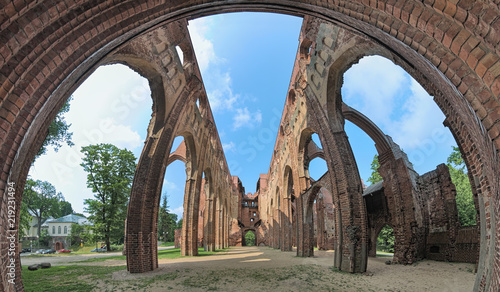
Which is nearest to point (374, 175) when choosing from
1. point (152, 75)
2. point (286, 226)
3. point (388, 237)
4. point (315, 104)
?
point (388, 237)

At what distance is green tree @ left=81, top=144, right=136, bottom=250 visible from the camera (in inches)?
942

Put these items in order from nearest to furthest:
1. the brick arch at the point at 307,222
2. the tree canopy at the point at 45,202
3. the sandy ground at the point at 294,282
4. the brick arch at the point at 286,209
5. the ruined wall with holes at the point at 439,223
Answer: the sandy ground at the point at 294,282 → the ruined wall with holes at the point at 439,223 → the brick arch at the point at 307,222 → the brick arch at the point at 286,209 → the tree canopy at the point at 45,202

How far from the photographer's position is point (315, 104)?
11.0 meters

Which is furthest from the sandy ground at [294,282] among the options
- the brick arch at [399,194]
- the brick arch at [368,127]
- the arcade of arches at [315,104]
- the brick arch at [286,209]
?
the brick arch at [286,209]

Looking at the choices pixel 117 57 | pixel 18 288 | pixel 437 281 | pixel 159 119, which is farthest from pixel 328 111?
pixel 18 288

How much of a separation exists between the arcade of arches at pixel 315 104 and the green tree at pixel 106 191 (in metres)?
9.55

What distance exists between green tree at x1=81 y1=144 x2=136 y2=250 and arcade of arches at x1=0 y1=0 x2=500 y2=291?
955 cm

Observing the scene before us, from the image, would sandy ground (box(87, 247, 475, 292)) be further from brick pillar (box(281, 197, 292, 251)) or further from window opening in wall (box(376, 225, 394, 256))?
window opening in wall (box(376, 225, 394, 256))

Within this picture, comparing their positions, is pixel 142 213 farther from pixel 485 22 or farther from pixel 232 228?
pixel 232 228

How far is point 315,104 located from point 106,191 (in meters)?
22.6

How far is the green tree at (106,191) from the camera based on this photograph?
23922 millimetres

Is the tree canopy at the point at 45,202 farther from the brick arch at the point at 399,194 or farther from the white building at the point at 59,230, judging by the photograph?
the brick arch at the point at 399,194

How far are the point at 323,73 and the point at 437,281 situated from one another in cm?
806

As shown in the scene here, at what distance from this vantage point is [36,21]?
3.19 meters
